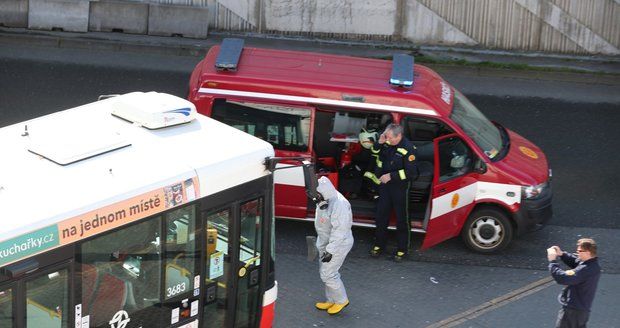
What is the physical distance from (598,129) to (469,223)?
16.6 feet

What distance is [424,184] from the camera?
12500 millimetres

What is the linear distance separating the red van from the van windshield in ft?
0.06

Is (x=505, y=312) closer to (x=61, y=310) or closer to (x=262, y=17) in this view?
(x=61, y=310)

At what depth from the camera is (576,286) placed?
9766mm

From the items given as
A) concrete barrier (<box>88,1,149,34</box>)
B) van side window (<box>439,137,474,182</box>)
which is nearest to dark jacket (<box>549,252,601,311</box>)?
van side window (<box>439,137,474,182</box>)

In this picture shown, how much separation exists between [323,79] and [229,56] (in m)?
1.16

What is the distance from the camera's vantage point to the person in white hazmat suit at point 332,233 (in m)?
10.5

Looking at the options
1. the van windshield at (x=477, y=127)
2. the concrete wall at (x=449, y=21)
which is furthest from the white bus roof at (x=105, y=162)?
the concrete wall at (x=449, y=21)

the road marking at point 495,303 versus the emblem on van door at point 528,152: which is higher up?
the emblem on van door at point 528,152

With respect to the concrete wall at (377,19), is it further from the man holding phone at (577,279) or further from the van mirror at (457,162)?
the man holding phone at (577,279)

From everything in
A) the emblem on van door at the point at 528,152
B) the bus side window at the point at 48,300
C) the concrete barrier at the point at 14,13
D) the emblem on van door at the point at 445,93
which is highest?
the concrete barrier at the point at 14,13

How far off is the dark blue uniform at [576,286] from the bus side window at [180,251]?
10.8ft

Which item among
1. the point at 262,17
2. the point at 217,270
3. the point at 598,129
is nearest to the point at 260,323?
the point at 217,270

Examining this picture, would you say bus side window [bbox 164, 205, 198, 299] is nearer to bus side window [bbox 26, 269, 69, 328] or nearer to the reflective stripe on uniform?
bus side window [bbox 26, 269, 69, 328]
